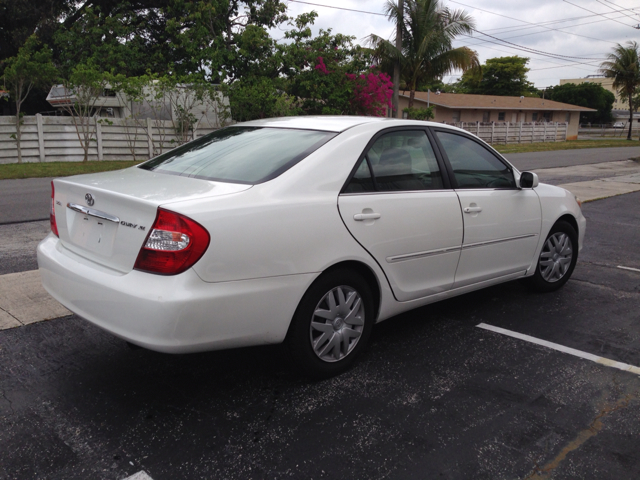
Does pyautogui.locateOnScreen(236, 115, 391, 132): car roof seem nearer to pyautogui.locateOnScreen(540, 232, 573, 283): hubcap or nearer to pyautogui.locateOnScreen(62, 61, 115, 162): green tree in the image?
pyautogui.locateOnScreen(540, 232, 573, 283): hubcap

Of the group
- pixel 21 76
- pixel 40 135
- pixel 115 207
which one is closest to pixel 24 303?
pixel 115 207

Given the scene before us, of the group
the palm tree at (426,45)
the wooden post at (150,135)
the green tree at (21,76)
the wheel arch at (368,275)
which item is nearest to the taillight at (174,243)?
the wheel arch at (368,275)

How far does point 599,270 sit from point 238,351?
14.3ft

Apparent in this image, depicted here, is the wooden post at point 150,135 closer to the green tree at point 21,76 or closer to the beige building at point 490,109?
the green tree at point 21,76

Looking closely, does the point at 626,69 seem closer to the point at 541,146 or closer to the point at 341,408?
the point at 541,146

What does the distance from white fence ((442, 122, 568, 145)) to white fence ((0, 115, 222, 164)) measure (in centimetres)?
2189

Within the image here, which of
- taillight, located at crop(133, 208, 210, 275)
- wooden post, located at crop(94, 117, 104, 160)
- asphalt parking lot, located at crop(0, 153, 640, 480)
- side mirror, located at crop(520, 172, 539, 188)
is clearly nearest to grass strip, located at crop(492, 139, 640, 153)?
wooden post, located at crop(94, 117, 104, 160)

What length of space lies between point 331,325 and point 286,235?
674 mm

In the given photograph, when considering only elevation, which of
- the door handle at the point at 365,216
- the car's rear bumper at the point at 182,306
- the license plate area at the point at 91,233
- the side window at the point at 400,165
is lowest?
the car's rear bumper at the point at 182,306

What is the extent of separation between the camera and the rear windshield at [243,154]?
3490 mm

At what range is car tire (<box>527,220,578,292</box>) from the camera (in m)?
5.28

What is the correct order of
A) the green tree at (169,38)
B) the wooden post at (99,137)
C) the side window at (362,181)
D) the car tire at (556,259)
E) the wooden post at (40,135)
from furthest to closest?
the green tree at (169,38) < the wooden post at (99,137) < the wooden post at (40,135) < the car tire at (556,259) < the side window at (362,181)

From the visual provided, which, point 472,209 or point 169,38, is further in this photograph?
point 169,38

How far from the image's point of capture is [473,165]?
15.0 ft
